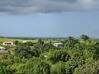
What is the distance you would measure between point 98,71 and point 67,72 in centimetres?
776

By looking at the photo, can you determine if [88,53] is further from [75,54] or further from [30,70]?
[30,70]

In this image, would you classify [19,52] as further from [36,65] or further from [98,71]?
[98,71]

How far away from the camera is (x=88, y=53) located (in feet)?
220

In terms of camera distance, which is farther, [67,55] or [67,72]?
[67,55]

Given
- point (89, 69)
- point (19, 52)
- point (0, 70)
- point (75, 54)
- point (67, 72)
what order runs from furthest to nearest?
1. point (19, 52)
2. point (75, 54)
3. point (67, 72)
4. point (0, 70)
5. point (89, 69)

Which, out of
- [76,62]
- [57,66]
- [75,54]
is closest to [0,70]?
[57,66]

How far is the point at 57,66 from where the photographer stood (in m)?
52.6

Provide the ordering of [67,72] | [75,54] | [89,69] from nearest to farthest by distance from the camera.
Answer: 1. [89,69]
2. [67,72]
3. [75,54]

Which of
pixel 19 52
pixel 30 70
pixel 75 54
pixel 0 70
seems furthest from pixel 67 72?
pixel 19 52

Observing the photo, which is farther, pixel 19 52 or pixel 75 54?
pixel 19 52

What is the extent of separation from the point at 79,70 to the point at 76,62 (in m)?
9.92

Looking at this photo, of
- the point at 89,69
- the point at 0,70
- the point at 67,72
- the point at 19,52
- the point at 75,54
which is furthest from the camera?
the point at 19,52

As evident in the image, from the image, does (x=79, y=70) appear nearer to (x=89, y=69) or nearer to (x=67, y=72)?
(x=89, y=69)

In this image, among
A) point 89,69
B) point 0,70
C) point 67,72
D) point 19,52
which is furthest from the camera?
point 19,52
